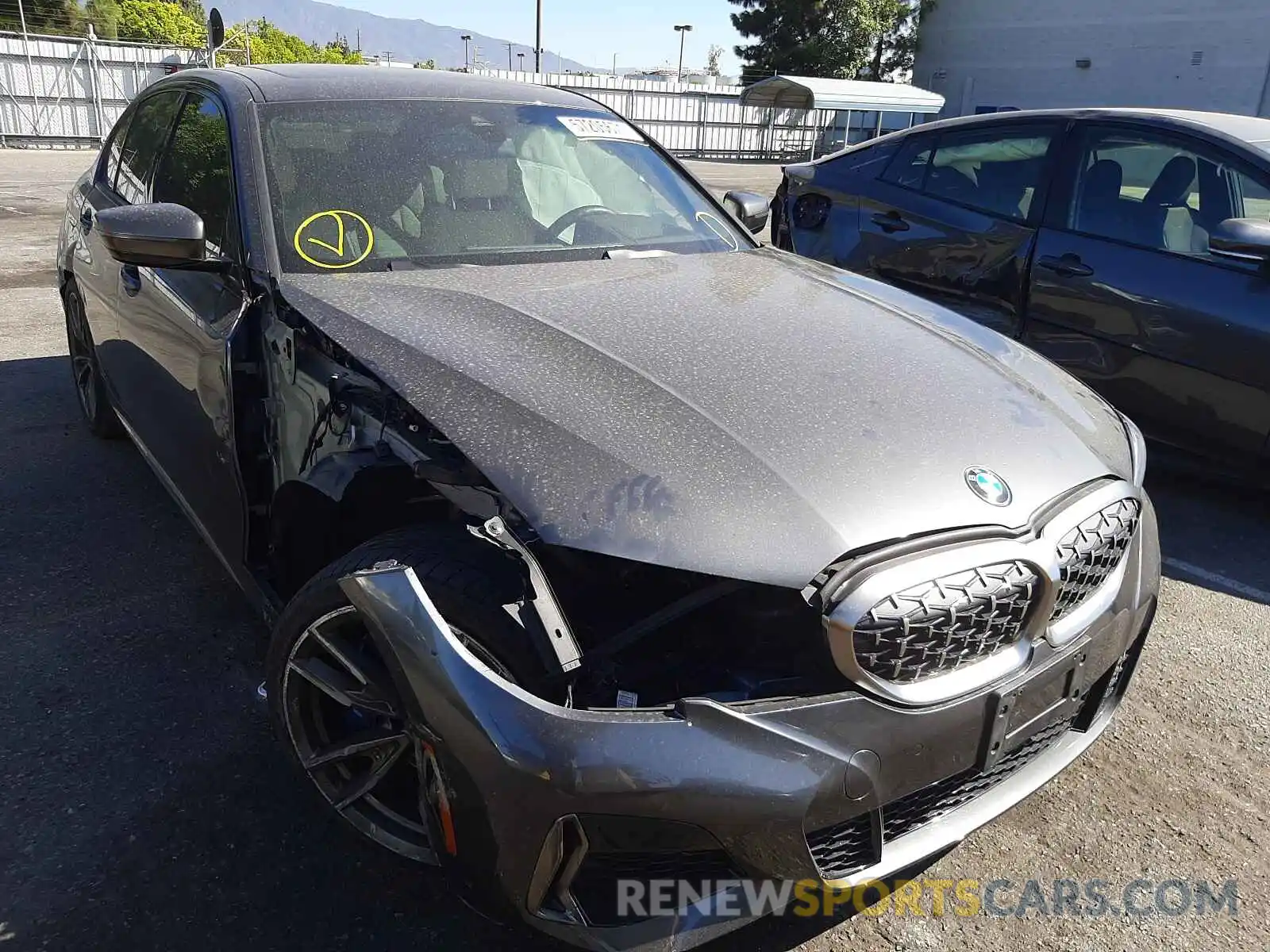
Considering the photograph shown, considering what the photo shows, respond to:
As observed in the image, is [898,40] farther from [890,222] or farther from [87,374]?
[87,374]

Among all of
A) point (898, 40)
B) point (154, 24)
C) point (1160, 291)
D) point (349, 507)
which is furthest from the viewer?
point (154, 24)

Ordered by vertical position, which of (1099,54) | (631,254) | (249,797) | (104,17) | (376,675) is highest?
(1099,54)

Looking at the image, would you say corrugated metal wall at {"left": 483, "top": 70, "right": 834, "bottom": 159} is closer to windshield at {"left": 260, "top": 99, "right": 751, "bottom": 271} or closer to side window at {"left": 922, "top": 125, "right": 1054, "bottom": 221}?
side window at {"left": 922, "top": 125, "right": 1054, "bottom": 221}

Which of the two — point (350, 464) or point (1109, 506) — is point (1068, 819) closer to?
point (1109, 506)

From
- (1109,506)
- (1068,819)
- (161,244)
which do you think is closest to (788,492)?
(1109,506)

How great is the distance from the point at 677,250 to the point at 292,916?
2.14 meters

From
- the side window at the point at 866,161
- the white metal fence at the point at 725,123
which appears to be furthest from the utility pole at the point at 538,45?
the side window at the point at 866,161

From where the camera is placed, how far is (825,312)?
2654 millimetres

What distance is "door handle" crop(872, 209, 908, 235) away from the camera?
5.01m

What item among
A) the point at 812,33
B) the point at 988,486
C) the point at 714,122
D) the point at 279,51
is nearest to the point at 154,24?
the point at 279,51

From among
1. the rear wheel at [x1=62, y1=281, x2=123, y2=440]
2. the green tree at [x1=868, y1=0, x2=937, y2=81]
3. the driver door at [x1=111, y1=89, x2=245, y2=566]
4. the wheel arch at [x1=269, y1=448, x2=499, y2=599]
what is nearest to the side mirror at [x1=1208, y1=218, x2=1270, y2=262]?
the wheel arch at [x1=269, y1=448, x2=499, y2=599]

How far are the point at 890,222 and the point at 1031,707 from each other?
3710mm

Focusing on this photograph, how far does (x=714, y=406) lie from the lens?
1.99 metres

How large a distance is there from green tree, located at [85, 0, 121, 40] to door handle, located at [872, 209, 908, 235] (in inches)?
1607
